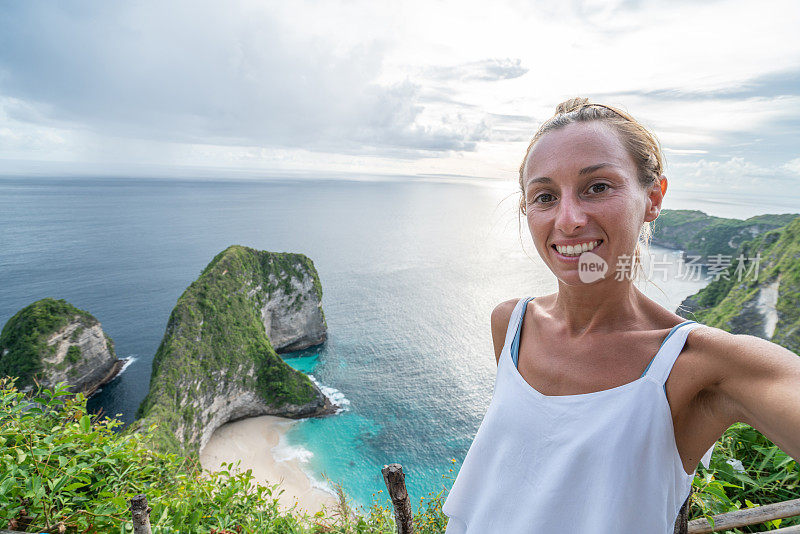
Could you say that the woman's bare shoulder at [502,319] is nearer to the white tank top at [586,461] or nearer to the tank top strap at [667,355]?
the white tank top at [586,461]

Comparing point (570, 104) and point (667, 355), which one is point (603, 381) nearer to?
point (667, 355)

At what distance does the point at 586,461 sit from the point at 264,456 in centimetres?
3358

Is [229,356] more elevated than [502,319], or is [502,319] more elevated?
[502,319]

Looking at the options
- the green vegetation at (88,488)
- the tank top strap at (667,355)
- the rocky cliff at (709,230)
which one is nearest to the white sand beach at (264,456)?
the green vegetation at (88,488)

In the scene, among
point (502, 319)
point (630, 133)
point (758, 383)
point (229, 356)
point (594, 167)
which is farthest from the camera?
point (229, 356)

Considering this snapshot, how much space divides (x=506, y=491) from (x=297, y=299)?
46.5 metres

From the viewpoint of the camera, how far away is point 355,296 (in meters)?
61.3

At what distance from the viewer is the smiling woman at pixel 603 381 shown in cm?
128

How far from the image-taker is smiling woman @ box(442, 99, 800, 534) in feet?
4.20

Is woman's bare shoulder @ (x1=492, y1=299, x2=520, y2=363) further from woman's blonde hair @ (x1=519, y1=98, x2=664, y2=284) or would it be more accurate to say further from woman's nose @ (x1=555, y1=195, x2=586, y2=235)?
woman's nose @ (x1=555, y1=195, x2=586, y2=235)

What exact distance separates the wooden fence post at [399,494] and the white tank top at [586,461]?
134cm

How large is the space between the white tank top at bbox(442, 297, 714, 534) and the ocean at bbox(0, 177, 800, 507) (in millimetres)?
405

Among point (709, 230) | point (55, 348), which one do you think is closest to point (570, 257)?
point (55, 348)

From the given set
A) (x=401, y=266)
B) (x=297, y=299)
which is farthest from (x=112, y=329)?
(x=401, y=266)
